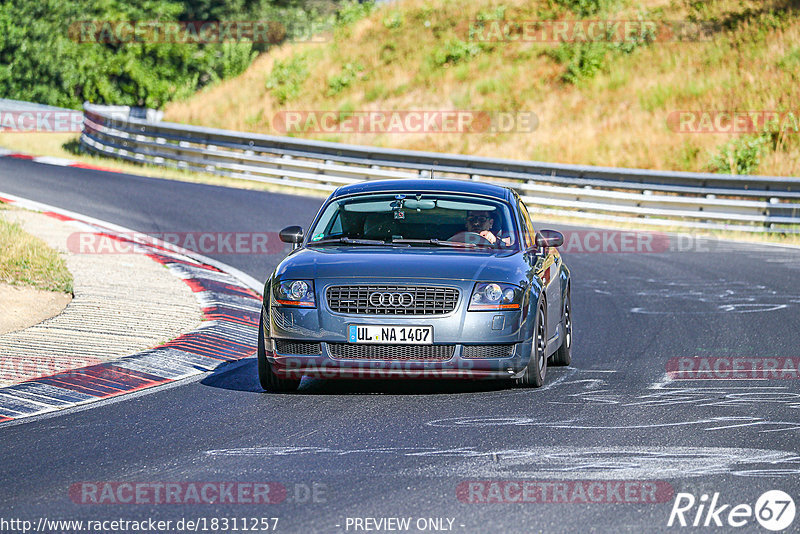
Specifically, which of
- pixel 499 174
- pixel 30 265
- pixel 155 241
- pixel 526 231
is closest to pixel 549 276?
pixel 526 231

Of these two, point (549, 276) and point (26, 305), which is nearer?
point (549, 276)

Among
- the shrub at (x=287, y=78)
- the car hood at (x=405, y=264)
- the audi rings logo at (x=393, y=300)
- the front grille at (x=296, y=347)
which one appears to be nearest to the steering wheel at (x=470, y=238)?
the car hood at (x=405, y=264)

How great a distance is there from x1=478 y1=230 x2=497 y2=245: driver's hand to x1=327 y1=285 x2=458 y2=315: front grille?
49.1 inches

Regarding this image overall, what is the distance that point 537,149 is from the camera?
32.8 metres

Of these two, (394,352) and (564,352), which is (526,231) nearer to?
(564,352)

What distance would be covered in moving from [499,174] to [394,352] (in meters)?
17.1

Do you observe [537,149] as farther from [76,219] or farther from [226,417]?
[226,417]

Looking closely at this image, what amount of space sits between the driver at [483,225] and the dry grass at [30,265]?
5.17 meters

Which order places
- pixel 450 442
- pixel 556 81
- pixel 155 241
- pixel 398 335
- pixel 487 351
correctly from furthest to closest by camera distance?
pixel 556 81, pixel 155 241, pixel 487 351, pixel 398 335, pixel 450 442

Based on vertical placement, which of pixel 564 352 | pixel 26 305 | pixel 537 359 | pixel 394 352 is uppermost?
pixel 394 352

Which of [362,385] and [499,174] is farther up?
[499,174]

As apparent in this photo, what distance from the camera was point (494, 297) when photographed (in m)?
8.52

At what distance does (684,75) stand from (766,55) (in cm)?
240

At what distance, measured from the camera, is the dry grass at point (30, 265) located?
12.9 m
